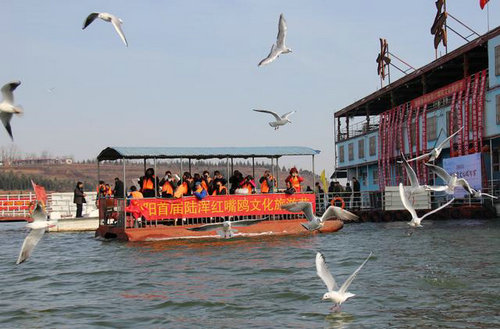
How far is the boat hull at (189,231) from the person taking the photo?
21.8 metres

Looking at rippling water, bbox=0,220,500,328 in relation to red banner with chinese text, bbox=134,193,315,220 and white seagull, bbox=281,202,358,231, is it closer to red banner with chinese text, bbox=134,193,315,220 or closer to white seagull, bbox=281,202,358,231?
red banner with chinese text, bbox=134,193,315,220

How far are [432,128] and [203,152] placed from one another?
2117 centimetres

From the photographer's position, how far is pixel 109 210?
997 inches

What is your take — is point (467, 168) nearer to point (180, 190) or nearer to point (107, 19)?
point (180, 190)

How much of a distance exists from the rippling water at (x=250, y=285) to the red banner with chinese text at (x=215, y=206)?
114 centimetres

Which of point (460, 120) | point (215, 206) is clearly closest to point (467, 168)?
point (460, 120)

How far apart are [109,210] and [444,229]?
1303 centimetres

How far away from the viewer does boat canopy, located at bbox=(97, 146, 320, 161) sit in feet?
75.2

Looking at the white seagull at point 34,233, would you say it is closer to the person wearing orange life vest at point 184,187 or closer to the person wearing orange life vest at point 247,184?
the person wearing orange life vest at point 184,187

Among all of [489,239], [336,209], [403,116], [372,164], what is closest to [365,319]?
[336,209]

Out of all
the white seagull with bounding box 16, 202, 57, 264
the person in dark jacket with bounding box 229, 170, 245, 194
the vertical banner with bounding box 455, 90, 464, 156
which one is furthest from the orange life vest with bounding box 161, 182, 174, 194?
the vertical banner with bounding box 455, 90, 464, 156

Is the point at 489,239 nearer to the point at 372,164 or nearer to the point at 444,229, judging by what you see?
the point at 444,229

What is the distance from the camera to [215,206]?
22.8 meters

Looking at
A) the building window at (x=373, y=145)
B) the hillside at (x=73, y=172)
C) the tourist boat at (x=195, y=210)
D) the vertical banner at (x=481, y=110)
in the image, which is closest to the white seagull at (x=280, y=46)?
the tourist boat at (x=195, y=210)
